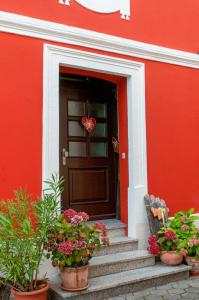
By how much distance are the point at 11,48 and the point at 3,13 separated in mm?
395

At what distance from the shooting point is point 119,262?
3986 mm

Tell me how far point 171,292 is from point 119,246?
0.89 metres

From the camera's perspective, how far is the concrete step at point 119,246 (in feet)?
13.8

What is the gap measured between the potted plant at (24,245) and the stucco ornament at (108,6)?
8.94 feet

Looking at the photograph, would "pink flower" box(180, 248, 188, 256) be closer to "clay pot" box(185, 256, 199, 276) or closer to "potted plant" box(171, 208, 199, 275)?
"potted plant" box(171, 208, 199, 275)

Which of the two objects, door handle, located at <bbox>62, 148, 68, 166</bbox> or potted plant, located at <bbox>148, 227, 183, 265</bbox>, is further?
door handle, located at <bbox>62, 148, 68, 166</bbox>

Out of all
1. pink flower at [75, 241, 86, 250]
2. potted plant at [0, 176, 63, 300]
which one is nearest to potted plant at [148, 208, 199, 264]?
pink flower at [75, 241, 86, 250]

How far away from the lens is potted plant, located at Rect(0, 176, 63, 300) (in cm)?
305

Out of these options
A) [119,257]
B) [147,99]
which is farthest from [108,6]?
[119,257]

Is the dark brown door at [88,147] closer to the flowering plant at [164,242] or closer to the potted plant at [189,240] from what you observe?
the flowering plant at [164,242]

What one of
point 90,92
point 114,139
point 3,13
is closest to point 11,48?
point 3,13

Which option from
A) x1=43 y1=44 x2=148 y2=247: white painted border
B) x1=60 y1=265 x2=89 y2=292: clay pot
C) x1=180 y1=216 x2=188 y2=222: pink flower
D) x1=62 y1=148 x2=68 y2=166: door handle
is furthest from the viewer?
x1=62 y1=148 x2=68 y2=166: door handle

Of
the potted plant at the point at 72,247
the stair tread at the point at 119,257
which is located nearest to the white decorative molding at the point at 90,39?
→ the potted plant at the point at 72,247

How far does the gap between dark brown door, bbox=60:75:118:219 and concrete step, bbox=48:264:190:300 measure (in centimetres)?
133
